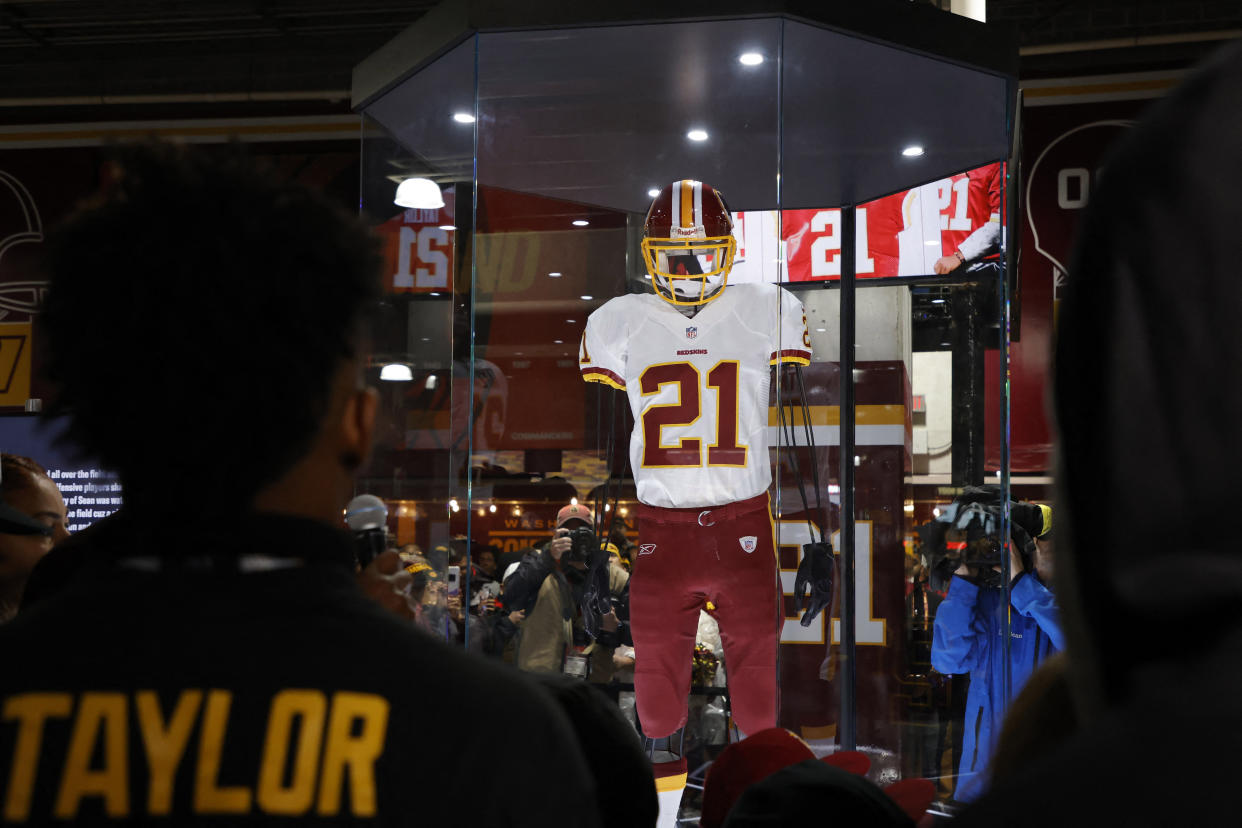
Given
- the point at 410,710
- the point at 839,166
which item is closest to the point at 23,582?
the point at 410,710

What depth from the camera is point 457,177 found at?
3.20 meters

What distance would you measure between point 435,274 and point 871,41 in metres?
1.37

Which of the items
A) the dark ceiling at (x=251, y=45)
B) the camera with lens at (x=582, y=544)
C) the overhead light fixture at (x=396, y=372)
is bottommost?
the camera with lens at (x=582, y=544)

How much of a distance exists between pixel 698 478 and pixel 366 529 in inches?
62.6

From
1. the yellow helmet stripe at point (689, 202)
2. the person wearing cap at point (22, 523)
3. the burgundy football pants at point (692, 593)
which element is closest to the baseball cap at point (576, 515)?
the burgundy football pants at point (692, 593)

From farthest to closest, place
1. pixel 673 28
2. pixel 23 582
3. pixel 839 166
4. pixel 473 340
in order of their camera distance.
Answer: pixel 839 166 → pixel 473 340 → pixel 673 28 → pixel 23 582

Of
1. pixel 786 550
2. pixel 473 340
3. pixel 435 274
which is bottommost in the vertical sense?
pixel 786 550

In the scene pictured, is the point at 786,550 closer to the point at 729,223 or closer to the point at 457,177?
the point at 729,223

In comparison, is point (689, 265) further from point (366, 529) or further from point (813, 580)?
point (366, 529)

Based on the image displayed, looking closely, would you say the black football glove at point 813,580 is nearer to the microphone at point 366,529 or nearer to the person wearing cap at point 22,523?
the microphone at point 366,529

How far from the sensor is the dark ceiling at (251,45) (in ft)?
23.2

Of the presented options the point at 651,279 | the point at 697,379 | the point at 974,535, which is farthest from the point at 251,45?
the point at 974,535

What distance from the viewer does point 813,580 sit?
3266 millimetres

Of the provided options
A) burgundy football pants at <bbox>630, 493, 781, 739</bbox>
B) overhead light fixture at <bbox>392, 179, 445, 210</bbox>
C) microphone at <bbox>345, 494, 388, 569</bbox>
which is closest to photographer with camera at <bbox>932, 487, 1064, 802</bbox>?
burgundy football pants at <bbox>630, 493, 781, 739</bbox>
